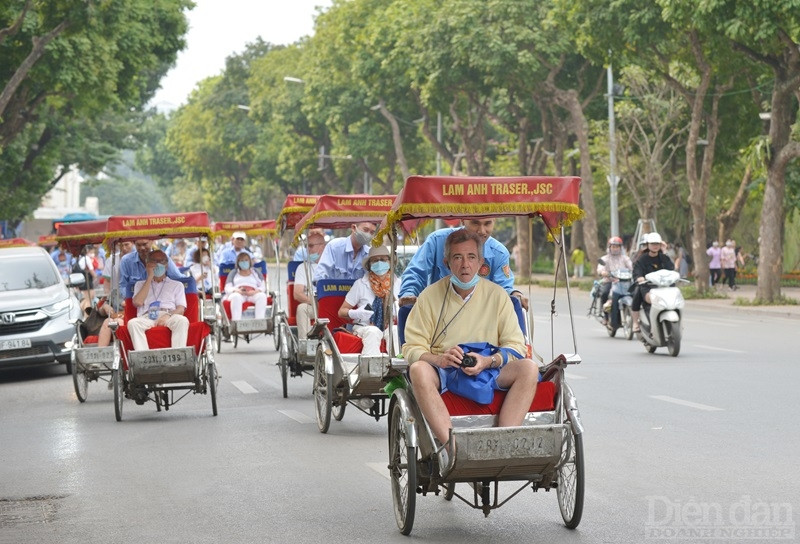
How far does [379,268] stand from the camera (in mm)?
12195

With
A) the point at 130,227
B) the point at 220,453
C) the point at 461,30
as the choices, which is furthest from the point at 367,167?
the point at 220,453

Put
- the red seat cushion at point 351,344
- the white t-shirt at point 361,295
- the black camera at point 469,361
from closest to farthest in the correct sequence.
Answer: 1. the black camera at point 469,361
2. the red seat cushion at point 351,344
3. the white t-shirt at point 361,295

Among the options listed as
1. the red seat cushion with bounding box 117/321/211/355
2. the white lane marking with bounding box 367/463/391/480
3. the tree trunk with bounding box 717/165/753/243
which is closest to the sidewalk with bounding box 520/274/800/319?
the tree trunk with bounding box 717/165/753/243

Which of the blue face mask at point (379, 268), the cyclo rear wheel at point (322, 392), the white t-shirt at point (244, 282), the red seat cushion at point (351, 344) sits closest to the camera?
the cyclo rear wheel at point (322, 392)

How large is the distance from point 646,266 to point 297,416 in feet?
29.5

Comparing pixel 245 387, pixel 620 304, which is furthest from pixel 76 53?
pixel 245 387

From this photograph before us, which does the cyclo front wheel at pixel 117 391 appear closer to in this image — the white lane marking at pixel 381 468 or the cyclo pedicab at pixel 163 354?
the cyclo pedicab at pixel 163 354

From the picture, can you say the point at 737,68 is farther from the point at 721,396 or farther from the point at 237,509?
the point at 237,509

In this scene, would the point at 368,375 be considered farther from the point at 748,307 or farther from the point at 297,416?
the point at 748,307

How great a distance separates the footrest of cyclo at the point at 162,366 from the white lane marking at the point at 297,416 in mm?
892

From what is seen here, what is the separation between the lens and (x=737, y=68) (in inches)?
1356

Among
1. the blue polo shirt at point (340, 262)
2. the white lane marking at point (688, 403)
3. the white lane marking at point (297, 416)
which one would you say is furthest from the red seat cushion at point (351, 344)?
the white lane marking at point (688, 403)

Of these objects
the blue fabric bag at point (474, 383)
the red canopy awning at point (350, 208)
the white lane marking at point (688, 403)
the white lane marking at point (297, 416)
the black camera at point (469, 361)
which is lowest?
the white lane marking at point (297, 416)

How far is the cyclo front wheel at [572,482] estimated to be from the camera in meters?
6.91
